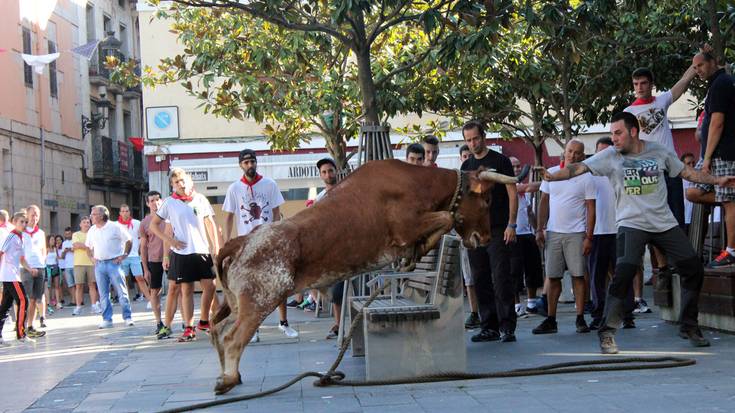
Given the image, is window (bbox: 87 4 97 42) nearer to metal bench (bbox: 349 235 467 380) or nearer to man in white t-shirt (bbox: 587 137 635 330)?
man in white t-shirt (bbox: 587 137 635 330)

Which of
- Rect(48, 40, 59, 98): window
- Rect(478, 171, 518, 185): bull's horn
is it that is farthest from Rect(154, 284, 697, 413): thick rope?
Rect(48, 40, 59, 98): window

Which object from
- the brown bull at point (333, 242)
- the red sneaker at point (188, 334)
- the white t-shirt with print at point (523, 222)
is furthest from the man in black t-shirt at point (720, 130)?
the red sneaker at point (188, 334)

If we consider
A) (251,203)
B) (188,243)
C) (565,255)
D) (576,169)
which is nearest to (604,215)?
(565,255)

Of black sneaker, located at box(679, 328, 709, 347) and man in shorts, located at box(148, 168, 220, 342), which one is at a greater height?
man in shorts, located at box(148, 168, 220, 342)

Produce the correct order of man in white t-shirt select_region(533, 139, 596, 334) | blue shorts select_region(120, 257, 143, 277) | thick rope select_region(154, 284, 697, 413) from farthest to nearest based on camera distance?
blue shorts select_region(120, 257, 143, 277) → man in white t-shirt select_region(533, 139, 596, 334) → thick rope select_region(154, 284, 697, 413)

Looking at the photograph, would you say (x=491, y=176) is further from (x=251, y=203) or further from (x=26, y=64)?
(x=26, y=64)

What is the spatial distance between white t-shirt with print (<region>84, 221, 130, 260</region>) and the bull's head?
995cm

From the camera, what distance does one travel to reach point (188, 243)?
12688mm

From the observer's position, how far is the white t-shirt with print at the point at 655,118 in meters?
10.9

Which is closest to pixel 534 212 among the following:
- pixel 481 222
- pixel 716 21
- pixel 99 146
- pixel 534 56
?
pixel 716 21

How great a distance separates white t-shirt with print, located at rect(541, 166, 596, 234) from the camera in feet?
36.6

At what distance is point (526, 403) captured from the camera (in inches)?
267

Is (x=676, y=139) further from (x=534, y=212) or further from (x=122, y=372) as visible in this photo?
(x=122, y=372)

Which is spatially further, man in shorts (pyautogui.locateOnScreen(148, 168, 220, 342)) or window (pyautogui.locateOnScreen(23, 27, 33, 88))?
window (pyautogui.locateOnScreen(23, 27, 33, 88))
